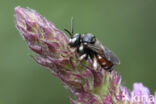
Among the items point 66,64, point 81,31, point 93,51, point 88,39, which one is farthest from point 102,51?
point 81,31

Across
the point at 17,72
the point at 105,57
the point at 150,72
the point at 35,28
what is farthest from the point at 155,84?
the point at 35,28

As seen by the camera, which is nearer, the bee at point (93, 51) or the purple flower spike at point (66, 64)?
the purple flower spike at point (66, 64)

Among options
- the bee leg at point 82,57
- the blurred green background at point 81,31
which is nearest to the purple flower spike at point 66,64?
the bee leg at point 82,57

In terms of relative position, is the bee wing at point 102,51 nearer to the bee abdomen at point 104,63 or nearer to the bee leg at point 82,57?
the bee abdomen at point 104,63

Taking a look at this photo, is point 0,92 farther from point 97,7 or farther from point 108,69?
point 108,69

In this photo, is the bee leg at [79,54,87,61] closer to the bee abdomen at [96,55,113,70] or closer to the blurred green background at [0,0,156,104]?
the bee abdomen at [96,55,113,70]

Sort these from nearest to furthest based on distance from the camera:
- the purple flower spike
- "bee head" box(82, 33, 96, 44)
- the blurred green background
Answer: the purple flower spike
"bee head" box(82, 33, 96, 44)
the blurred green background

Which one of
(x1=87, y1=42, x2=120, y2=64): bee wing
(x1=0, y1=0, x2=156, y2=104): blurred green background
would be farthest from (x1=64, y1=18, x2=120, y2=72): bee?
(x1=0, y1=0, x2=156, y2=104): blurred green background
